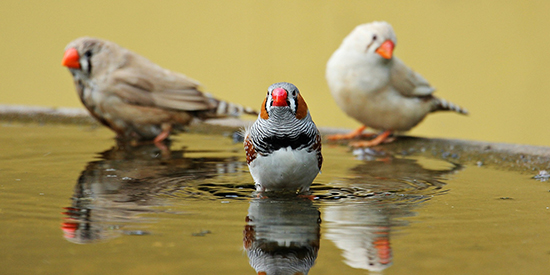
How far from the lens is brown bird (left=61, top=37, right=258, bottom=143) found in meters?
4.81

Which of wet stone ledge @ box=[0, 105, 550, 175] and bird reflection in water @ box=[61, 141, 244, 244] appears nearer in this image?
bird reflection in water @ box=[61, 141, 244, 244]

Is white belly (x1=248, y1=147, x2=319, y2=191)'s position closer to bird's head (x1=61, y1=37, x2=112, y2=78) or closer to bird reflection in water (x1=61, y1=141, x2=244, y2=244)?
bird reflection in water (x1=61, y1=141, x2=244, y2=244)

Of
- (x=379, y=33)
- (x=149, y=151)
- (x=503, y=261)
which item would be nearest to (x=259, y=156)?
(x=503, y=261)

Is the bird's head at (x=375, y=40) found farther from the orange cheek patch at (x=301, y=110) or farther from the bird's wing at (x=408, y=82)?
the orange cheek patch at (x=301, y=110)

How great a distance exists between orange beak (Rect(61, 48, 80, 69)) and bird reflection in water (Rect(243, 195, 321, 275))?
7.75 ft

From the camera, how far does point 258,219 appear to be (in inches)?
102

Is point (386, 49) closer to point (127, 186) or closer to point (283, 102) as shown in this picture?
point (283, 102)

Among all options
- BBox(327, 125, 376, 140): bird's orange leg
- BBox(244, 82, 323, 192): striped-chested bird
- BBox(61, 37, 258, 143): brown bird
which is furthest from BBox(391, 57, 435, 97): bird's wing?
BBox(244, 82, 323, 192): striped-chested bird

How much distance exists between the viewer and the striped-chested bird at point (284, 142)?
2.95 metres

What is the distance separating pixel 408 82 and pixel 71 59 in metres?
2.47

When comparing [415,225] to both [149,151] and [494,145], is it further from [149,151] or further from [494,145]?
[149,151]

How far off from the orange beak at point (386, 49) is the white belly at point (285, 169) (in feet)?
6.18

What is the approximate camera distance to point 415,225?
2.53 metres

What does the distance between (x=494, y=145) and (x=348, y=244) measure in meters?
2.65
